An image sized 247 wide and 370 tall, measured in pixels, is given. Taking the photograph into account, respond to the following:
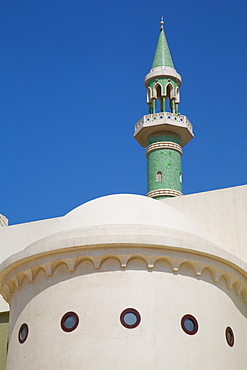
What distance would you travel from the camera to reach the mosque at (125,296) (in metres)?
11.9

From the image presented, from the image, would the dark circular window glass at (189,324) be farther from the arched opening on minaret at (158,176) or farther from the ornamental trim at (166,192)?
the arched opening on minaret at (158,176)

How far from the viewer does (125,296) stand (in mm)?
12117

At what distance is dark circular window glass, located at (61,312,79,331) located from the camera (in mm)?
12116

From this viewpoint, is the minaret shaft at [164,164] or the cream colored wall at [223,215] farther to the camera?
the minaret shaft at [164,164]

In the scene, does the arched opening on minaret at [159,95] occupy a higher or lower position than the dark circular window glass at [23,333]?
higher

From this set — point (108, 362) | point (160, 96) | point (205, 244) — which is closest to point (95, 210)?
point (205, 244)

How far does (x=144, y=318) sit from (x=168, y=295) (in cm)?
71

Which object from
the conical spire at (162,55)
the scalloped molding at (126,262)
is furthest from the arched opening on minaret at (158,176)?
the scalloped molding at (126,262)

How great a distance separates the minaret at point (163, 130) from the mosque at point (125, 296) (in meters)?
18.1

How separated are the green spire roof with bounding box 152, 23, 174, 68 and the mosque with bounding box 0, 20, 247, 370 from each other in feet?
73.3

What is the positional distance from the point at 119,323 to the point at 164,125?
22.1 metres

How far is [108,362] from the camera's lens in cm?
1162

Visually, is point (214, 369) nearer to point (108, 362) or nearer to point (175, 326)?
point (175, 326)

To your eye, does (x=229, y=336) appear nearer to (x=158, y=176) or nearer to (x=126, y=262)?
(x=126, y=262)
